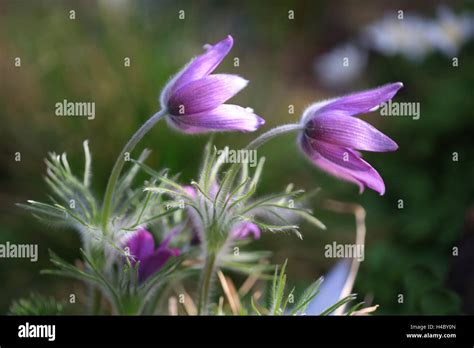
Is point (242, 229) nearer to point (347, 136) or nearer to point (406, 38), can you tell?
point (347, 136)

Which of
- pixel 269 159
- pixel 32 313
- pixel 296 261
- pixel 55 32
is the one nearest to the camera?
pixel 32 313

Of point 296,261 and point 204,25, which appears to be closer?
point 296,261

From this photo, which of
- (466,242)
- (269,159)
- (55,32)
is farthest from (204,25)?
(466,242)

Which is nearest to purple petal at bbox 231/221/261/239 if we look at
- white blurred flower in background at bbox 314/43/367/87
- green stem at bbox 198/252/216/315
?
green stem at bbox 198/252/216/315

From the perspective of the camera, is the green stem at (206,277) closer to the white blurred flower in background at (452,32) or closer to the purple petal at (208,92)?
the purple petal at (208,92)

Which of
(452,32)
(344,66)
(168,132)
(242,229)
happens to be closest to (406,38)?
(452,32)

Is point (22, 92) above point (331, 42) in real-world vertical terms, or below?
below

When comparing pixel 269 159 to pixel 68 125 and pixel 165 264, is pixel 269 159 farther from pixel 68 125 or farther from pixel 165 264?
pixel 165 264
